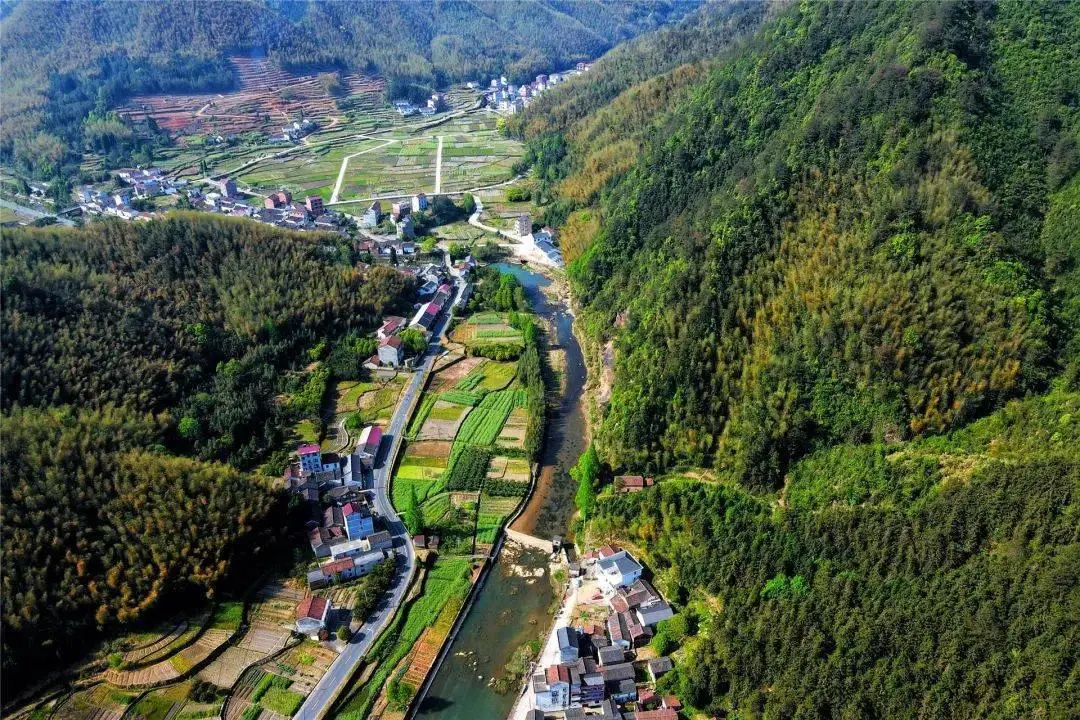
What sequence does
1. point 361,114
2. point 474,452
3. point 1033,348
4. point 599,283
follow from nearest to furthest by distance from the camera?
point 1033,348 < point 474,452 < point 599,283 < point 361,114

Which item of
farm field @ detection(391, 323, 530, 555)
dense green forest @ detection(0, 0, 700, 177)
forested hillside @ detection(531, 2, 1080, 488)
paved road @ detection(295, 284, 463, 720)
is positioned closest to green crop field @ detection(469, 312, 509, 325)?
farm field @ detection(391, 323, 530, 555)

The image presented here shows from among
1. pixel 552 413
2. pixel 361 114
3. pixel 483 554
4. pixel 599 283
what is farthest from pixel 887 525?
pixel 361 114

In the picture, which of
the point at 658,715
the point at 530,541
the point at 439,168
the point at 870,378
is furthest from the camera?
the point at 439,168

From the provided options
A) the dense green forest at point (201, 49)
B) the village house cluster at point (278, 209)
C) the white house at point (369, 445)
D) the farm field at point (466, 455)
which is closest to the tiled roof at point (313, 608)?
the farm field at point (466, 455)

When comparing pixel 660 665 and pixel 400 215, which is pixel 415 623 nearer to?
pixel 660 665

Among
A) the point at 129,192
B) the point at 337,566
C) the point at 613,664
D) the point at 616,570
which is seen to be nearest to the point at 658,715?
the point at 613,664

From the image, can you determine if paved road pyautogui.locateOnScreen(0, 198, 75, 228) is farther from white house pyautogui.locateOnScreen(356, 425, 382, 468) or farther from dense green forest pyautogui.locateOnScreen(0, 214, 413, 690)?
white house pyautogui.locateOnScreen(356, 425, 382, 468)

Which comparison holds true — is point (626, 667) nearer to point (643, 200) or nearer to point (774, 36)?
point (643, 200)
